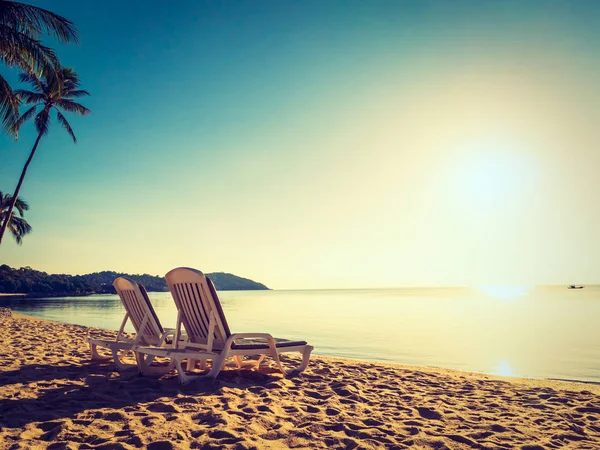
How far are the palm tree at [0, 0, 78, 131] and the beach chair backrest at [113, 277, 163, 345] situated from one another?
764 centimetres

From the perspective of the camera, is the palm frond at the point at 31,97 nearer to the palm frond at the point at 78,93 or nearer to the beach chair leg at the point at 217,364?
the palm frond at the point at 78,93

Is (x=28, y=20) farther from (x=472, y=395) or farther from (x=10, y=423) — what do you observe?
(x=472, y=395)

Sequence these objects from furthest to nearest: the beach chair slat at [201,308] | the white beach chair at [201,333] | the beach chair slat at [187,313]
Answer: the beach chair slat at [187,313] < the beach chair slat at [201,308] < the white beach chair at [201,333]

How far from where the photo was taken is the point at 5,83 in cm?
1062

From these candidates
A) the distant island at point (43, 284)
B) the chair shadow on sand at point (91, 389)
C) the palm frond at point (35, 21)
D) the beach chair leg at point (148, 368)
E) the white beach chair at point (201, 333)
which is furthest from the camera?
the distant island at point (43, 284)

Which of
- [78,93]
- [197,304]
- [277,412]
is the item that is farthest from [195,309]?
[78,93]

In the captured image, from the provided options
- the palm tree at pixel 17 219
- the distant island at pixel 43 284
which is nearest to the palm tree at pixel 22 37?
the palm tree at pixel 17 219

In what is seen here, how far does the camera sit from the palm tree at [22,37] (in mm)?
10164

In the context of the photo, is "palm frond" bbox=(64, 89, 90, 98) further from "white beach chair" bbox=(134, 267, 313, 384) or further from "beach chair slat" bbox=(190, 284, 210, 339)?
"beach chair slat" bbox=(190, 284, 210, 339)

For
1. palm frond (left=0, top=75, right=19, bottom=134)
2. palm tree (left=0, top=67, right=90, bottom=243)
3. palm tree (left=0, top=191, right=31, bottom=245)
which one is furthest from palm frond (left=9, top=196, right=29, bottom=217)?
palm frond (left=0, top=75, right=19, bottom=134)

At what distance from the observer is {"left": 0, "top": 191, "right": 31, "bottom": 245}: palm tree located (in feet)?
108

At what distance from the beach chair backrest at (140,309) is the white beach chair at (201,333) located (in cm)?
49

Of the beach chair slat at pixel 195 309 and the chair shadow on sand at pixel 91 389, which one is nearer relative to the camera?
the chair shadow on sand at pixel 91 389

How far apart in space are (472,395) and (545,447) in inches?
75.7
